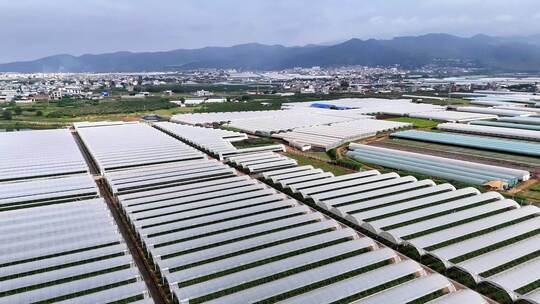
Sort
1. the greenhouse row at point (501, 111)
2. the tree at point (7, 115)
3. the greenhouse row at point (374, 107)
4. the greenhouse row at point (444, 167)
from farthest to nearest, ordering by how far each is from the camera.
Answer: the greenhouse row at point (374, 107) → the tree at point (7, 115) → the greenhouse row at point (501, 111) → the greenhouse row at point (444, 167)

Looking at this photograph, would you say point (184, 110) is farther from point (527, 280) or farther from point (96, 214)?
point (527, 280)

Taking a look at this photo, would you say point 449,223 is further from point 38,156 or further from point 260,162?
point 38,156

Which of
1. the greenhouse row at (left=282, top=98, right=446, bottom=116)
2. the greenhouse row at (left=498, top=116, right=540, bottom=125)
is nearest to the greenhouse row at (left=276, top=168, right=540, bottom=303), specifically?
the greenhouse row at (left=498, top=116, right=540, bottom=125)

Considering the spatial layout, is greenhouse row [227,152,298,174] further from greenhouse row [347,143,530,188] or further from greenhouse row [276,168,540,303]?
greenhouse row [347,143,530,188]

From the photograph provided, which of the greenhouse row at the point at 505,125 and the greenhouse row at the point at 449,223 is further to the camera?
the greenhouse row at the point at 505,125

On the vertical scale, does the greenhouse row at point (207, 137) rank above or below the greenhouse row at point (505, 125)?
above

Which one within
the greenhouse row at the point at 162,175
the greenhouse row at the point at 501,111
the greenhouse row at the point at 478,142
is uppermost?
the greenhouse row at the point at 501,111

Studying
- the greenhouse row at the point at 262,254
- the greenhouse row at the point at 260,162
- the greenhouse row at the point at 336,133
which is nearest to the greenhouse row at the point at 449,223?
the greenhouse row at the point at 262,254

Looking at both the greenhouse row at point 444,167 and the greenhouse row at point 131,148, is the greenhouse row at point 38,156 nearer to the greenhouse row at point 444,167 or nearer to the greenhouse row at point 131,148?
the greenhouse row at point 131,148
